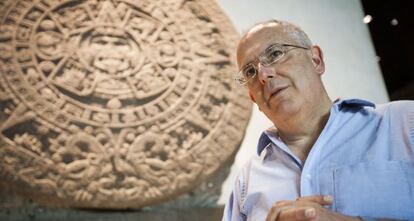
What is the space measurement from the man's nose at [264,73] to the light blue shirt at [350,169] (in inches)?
5.4

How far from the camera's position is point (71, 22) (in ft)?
3.78

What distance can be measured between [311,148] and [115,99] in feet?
1.90

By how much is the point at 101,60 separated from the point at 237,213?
0.61 meters

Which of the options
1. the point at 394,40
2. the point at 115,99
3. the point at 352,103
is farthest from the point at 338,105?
the point at 394,40

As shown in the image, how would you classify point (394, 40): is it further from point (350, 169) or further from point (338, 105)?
point (350, 169)

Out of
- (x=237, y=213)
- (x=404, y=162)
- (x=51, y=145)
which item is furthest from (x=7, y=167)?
(x=404, y=162)

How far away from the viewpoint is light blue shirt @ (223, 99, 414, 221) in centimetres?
68

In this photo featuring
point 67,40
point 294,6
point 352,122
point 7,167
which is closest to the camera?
point 352,122

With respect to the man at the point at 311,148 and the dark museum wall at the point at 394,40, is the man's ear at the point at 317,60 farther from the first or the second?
the dark museum wall at the point at 394,40

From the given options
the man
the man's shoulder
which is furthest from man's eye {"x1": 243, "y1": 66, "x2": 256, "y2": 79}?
the man's shoulder

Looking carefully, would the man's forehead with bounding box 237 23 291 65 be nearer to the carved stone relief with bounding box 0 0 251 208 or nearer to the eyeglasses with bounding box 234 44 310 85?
the eyeglasses with bounding box 234 44 310 85

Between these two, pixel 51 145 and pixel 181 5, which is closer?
Result: pixel 51 145

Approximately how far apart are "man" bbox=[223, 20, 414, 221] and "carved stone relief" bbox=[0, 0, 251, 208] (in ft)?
0.85

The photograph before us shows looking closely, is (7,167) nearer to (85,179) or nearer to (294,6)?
(85,179)
